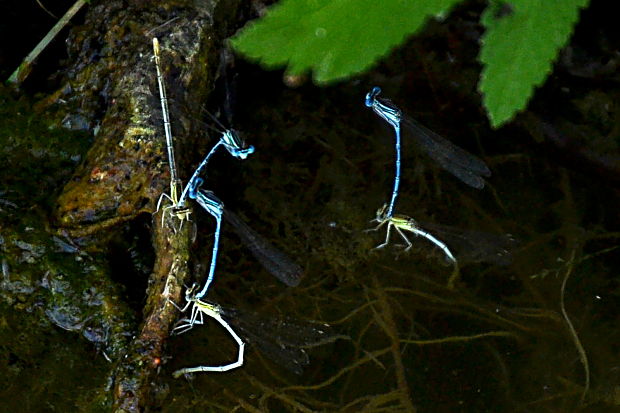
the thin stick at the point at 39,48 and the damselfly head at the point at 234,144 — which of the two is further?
the thin stick at the point at 39,48

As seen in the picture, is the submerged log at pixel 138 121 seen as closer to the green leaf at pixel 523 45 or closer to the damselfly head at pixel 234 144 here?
the damselfly head at pixel 234 144

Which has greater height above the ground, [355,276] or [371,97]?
[371,97]

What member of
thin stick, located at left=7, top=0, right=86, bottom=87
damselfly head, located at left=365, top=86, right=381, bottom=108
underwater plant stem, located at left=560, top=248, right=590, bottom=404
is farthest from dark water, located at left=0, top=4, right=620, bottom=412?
damselfly head, located at left=365, top=86, right=381, bottom=108

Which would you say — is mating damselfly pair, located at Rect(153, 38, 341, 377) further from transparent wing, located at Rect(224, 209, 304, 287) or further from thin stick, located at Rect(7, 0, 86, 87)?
thin stick, located at Rect(7, 0, 86, 87)

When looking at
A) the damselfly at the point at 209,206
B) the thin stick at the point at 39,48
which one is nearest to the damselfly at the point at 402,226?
the damselfly at the point at 209,206

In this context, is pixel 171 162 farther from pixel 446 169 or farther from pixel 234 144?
pixel 446 169

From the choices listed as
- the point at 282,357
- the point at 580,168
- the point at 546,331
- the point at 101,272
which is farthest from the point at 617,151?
the point at 101,272

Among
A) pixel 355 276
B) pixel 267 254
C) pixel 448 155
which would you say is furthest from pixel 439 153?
pixel 267 254
